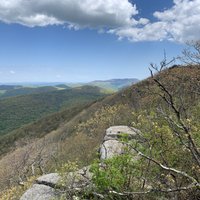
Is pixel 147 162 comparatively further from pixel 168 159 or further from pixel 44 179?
pixel 44 179

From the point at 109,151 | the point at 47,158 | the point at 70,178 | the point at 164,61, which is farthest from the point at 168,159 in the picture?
the point at 47,158

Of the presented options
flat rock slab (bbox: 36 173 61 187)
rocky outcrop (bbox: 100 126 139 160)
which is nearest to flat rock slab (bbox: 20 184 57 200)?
flat rock slab (bbox: 36 173 61 187)

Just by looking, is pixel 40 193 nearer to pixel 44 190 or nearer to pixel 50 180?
pixel 44 190

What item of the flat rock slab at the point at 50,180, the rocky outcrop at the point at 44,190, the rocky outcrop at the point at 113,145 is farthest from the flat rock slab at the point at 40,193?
the rocky outcrop at the point at 113,145

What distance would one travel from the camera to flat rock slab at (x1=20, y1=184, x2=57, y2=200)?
36.8 feet

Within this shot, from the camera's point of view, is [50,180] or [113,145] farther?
[113,145]

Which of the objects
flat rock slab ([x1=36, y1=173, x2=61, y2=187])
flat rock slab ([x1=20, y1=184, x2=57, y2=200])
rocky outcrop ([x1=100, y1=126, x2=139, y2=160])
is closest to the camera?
rocky outcrop ([x1=100, y1=126, x2=139, y2=160])

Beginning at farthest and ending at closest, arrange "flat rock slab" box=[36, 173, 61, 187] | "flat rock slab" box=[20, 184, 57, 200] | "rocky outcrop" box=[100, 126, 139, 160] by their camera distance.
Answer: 1. "flat rock slab" box=[36, 173, 61, 187]
2. "flat rock slab" box=[20, 184, 57, 200]
3. "rocky outcrop" box=[100, 126, 139, 160]

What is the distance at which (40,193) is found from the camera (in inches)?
463

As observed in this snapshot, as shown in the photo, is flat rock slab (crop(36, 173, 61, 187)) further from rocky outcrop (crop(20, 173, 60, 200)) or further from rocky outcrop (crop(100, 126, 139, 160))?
rocky outcrop (crop(100, 126, 139, 160))

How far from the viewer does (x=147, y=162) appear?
9211mm

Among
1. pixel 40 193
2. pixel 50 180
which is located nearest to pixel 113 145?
pixel 50 180

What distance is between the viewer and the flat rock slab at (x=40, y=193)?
11.2 meters

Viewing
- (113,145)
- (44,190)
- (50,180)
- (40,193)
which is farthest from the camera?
(113,145)
